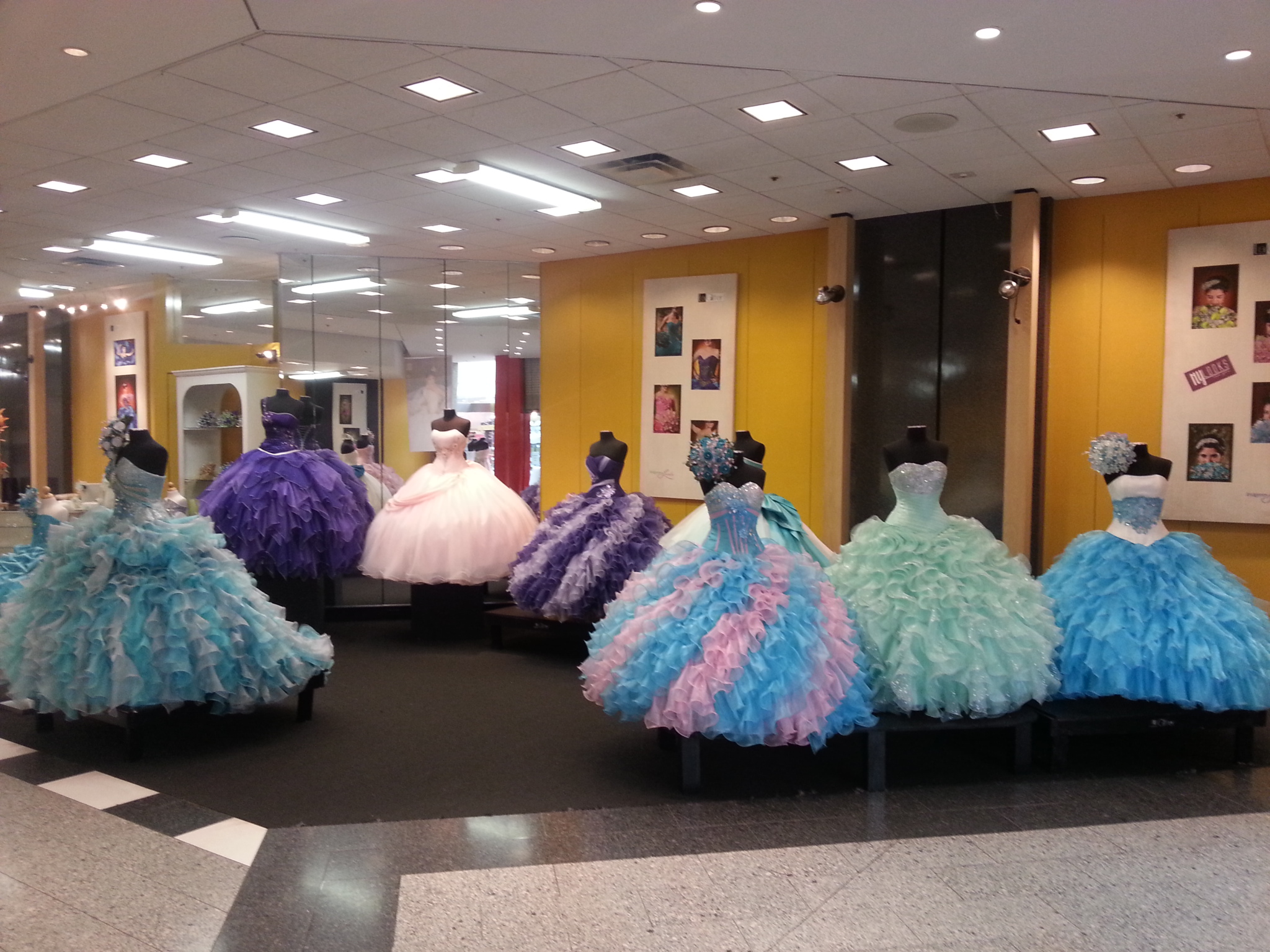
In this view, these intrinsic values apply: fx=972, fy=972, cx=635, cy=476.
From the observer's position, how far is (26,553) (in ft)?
18.7

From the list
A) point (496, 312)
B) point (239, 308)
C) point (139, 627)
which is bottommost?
point (139, 627)

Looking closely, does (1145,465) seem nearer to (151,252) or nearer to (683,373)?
(683,373)

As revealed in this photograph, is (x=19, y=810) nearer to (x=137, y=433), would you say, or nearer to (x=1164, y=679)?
(x=137, y=433)

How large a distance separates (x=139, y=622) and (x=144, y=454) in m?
0.79

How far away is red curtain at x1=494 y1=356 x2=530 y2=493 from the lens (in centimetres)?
849

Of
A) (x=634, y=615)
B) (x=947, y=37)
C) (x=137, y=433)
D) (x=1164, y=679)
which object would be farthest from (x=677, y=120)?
(x=1164, y=679)

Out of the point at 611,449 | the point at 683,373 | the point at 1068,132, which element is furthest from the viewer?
the point at 683,373

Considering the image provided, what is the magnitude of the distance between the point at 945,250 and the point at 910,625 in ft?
13.7

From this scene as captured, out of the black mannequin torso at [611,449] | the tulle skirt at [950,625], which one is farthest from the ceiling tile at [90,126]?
the tulle skirt at [950,625]

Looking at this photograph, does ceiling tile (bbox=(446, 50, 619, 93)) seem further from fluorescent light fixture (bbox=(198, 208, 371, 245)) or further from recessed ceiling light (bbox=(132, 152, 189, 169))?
fluorescent light fixture (bbox=(198, 208, 371, 245))

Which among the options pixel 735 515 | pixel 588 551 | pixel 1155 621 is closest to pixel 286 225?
pixel 588 551

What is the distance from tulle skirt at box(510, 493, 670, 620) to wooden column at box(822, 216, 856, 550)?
1819 mm

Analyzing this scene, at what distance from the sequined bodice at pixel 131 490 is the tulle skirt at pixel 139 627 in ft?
0.16

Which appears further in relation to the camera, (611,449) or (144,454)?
(611,449)
